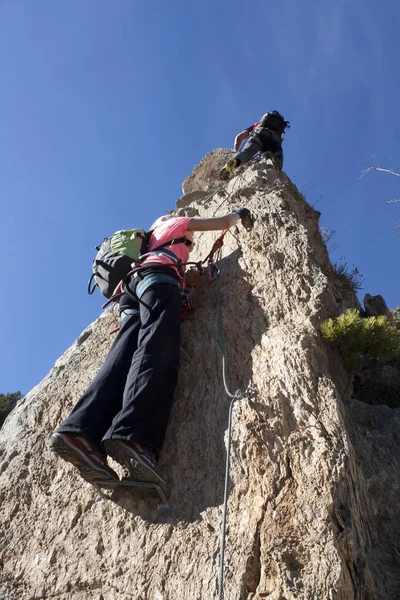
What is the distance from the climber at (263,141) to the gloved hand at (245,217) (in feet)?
6.81

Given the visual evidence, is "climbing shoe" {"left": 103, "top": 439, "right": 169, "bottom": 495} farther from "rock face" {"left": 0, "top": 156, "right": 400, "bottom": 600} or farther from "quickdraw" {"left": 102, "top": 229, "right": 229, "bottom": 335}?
"quickdraw" {"left": 102, "top": 229, "right": 229, "bottom": 335}

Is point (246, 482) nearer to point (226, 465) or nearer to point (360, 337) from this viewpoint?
point (226, 465)

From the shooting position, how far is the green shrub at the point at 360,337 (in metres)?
4.64

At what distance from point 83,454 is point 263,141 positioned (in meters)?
6.37

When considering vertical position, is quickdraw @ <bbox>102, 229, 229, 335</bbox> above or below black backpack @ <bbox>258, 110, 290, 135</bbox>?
below

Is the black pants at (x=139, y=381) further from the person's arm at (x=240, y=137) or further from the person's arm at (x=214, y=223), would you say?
the person's arm at (x=240, y=137)

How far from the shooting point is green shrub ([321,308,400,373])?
4.64m

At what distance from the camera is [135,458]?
4047mm

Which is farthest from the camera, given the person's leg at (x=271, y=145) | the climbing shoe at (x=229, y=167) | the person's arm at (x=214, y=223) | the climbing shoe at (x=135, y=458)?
the person's leg at (x=271, y=145)

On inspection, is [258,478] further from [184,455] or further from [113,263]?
[113,263]

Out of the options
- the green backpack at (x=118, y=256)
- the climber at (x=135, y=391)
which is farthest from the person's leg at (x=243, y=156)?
the climber at (x=135, y=391)

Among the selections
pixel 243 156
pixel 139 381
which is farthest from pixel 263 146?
pixel 139 381

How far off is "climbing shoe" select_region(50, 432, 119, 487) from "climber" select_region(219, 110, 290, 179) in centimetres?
513

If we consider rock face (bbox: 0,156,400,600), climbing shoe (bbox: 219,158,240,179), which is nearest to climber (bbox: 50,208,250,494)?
rock face (bbox: 0,156,400,600)
